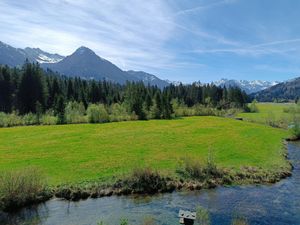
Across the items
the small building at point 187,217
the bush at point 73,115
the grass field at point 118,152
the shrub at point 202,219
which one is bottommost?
the shrub at point 202,219

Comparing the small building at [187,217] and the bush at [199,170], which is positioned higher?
the small building at [187,217]

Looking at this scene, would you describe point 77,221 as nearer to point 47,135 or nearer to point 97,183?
point 97,183

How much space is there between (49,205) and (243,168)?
2557 cm

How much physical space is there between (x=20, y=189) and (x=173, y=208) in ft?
48.8

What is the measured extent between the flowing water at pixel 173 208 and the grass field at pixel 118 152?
5.58 m

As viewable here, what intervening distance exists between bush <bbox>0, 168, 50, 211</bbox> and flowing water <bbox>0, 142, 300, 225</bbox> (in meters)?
1.11

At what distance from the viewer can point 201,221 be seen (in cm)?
2389

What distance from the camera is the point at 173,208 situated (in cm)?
Answer: 2916

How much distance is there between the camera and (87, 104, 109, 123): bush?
332ft


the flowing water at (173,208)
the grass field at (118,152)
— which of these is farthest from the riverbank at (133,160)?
the flowing water at (173,208)

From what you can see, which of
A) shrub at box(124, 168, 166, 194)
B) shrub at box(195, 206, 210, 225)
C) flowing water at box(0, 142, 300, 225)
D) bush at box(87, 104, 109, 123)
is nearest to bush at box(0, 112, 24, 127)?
bush at box(87, 104, 109, 123)

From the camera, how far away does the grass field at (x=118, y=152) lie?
130 feet

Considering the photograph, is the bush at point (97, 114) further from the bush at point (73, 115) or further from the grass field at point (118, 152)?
the grass field at point (118, 152)

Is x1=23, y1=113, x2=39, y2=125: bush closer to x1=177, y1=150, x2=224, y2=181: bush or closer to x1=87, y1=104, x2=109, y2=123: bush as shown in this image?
x1=87, y1=104, x2=109, y2=123: bush
